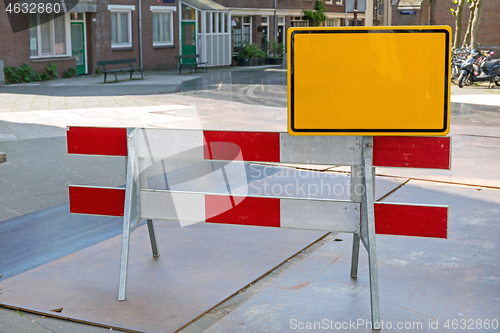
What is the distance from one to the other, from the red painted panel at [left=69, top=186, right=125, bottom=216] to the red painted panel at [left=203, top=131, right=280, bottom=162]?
0.75 metres

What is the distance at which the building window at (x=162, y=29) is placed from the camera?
3206 cm

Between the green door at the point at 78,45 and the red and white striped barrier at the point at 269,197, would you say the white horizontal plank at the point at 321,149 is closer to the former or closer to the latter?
the red and white striped barrier at the point at 269,197

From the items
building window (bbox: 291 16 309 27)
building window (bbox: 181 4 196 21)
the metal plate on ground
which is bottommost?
the metal plate on ground

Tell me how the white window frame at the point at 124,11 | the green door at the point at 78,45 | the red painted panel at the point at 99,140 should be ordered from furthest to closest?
the white window frame at the point at 124,11
the green door at the point at 78,45
the red painted panel at the point at 99,140

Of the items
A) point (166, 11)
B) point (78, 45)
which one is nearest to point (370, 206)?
point (78, 45)

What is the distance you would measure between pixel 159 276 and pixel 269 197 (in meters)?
1.04

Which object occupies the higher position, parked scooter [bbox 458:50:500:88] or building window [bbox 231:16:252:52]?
building window [bbox 231:16:252:52]

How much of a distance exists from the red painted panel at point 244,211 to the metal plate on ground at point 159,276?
471 millimetres

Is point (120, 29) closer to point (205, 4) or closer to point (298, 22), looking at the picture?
point (205, 4)

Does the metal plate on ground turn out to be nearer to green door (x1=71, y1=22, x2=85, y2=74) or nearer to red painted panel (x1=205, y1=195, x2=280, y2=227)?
red painted panel (x1=205, y1=195, x2=280, y2=227)

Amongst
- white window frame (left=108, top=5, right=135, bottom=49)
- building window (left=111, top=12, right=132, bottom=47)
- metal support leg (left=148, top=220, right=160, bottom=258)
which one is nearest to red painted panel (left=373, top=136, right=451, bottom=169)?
metal support leg (left=148, top=220, right=160, bottom=258)

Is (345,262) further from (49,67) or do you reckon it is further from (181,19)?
(181,19)

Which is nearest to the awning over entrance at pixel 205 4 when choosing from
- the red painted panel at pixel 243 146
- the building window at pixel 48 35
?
the building window at pixel 48 35

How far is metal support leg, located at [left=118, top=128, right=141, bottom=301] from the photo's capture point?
389 cm
